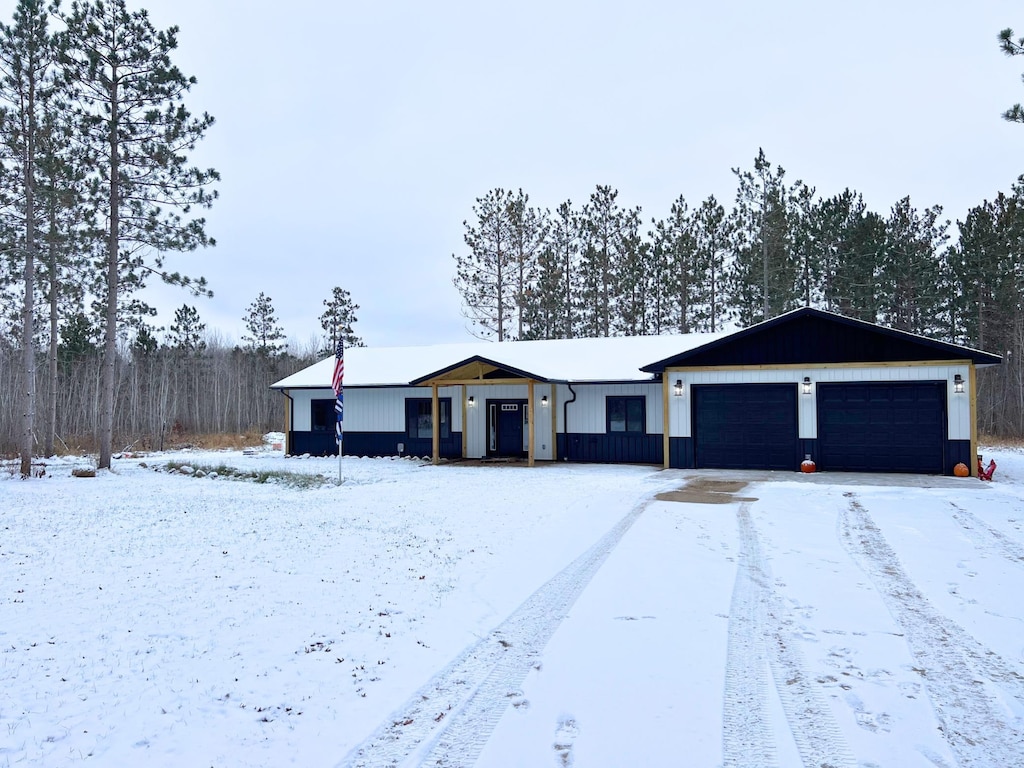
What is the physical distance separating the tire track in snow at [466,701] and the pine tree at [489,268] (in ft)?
81.3

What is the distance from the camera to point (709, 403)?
15500 millimetres

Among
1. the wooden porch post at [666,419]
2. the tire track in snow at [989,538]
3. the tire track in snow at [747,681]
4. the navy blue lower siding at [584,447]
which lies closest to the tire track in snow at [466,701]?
the tire track in snow at [747,681]

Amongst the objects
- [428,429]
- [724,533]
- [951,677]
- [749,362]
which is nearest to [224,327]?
[428,429]

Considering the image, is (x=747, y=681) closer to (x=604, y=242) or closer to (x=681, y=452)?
(x=681, y=452)

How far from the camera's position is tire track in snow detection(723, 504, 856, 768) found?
3.06m

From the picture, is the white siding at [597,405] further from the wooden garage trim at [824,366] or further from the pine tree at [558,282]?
the pine tree at [558,282]

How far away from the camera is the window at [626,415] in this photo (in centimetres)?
1739

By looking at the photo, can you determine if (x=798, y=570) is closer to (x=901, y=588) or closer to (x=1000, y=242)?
(x=901, y=588)

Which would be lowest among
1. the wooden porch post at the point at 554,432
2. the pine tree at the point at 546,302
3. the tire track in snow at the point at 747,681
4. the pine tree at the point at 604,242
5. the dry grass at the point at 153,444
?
the tire track in snow at the point at 747,681

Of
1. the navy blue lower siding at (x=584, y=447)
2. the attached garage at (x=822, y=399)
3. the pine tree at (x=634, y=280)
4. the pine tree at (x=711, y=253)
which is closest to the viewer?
the attached garage at (x=822, y=399)

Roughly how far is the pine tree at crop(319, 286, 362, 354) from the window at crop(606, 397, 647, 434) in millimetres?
28406

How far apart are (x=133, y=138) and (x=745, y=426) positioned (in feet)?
54.2

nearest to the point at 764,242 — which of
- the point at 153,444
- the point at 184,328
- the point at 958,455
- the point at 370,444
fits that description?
the point at 958,455

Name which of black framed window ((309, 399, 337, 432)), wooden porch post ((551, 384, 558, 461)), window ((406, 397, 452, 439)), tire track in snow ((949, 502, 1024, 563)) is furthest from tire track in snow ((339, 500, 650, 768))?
black framed window ((309, 399, 337, 432))
